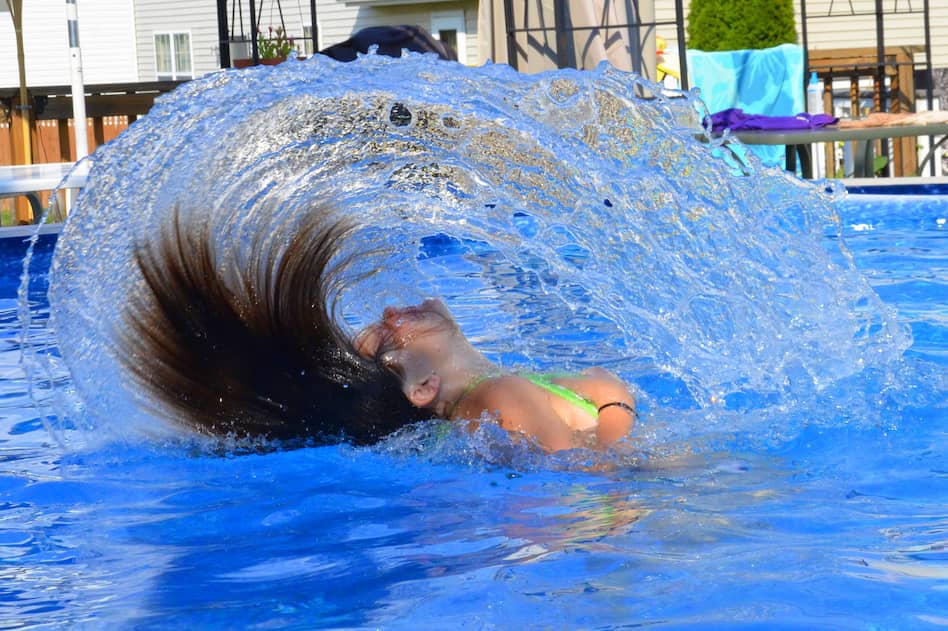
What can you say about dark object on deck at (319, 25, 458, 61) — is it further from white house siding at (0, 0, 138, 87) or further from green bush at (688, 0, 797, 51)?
white house siding at (0, 0, 138, 87)

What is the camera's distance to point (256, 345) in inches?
145

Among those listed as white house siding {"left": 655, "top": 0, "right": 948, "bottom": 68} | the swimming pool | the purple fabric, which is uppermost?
white house siding {"left": 655, "top": 0, "right": 948, "bottom": 68}

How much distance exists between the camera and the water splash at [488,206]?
140 inches

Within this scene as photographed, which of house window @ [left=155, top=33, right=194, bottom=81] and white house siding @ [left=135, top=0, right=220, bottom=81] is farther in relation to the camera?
house window @ [left=155, top=33, right=194, bottom=81]

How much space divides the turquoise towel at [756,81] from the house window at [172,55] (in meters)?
13.8

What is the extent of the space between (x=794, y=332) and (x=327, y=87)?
5.80ft

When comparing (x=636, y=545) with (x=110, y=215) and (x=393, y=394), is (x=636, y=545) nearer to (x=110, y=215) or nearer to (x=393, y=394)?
(x=393, y=394)

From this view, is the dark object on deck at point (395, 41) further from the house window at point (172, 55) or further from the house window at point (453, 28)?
the house window at point (172, 55)

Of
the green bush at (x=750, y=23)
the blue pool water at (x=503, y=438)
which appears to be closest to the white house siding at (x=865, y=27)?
the green bush at (x=750, y=23)

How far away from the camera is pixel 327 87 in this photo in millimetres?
3551

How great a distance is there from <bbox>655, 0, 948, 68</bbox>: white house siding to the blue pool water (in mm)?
14501

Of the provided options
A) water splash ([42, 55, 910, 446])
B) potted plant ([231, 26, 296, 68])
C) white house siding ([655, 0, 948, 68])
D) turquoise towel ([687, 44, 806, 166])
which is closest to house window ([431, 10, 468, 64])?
white house siding ([655, 0, 948, 68])

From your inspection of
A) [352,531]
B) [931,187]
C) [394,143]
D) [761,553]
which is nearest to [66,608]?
[352,531]

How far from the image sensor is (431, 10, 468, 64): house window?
21656 mm
